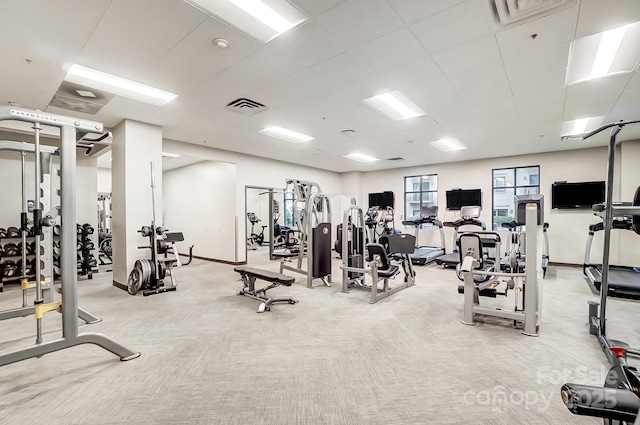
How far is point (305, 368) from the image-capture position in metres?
2.53

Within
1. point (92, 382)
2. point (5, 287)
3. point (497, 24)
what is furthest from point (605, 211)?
point (5, 287)

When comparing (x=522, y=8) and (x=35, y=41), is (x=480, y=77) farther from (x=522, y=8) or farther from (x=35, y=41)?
(x=35, y=41)

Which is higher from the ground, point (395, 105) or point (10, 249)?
point (395, 105)

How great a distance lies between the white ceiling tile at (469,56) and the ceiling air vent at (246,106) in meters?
2.62

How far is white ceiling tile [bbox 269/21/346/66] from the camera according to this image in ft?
8.77

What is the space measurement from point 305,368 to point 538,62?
410cm

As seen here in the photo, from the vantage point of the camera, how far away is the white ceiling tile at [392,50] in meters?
2.76

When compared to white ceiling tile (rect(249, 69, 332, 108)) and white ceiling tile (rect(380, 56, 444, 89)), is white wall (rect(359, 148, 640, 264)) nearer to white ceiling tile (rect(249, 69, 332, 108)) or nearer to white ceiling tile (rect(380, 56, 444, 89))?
white ceiling tile (rect(380, 56, 444, 89))

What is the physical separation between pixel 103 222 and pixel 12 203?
11.5ft

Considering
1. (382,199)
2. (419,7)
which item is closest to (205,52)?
(419,7)

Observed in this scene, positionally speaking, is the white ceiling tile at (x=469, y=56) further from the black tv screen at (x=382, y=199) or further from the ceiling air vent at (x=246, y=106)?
the black tv screen at (x=382, y=199)

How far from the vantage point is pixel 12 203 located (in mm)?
5855

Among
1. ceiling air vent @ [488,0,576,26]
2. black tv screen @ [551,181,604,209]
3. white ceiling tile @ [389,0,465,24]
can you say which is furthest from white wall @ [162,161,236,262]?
black tv screen @ [551,181,604,209]

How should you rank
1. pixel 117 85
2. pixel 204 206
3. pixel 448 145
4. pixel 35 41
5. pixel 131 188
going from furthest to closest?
pixel 204 206 < pixel 448 145 < pixel 131 188 < pixel 117 85 < pixel 35 41
